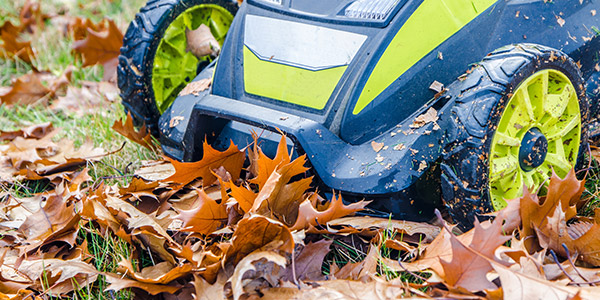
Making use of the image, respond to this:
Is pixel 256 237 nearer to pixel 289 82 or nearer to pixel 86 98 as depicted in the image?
pixel 289 82

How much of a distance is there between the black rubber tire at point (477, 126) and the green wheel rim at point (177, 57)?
1177mm

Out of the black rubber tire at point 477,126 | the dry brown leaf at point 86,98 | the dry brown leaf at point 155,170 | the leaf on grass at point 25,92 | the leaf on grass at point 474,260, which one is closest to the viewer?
the leaf on grass at point 474,260

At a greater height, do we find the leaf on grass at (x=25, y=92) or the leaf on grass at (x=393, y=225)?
the leaf on grass at (x=25, y=92)

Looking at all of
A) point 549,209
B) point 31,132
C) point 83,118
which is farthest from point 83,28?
point 549,209

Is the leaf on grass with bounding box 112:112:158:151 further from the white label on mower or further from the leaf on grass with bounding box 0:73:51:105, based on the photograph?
the leaf on grass with bounding box 0:73:51:105

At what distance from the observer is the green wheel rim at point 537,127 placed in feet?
5.03

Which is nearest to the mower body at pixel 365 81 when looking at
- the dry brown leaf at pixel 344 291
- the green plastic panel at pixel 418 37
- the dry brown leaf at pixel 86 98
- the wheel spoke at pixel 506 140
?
the green plastic panel at pixel 418 37

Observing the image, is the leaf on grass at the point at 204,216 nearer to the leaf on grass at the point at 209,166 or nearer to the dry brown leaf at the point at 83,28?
the leaf on grass at the point at 209,166

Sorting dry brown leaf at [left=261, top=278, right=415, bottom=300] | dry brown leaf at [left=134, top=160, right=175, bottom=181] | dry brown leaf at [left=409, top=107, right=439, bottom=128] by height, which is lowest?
dry brown leaf at [left=261, top=278, right=415, bottom=300]

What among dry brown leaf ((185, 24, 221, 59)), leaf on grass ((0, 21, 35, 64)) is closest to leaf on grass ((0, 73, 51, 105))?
leaf on grass ((0, 21, 35, 64))

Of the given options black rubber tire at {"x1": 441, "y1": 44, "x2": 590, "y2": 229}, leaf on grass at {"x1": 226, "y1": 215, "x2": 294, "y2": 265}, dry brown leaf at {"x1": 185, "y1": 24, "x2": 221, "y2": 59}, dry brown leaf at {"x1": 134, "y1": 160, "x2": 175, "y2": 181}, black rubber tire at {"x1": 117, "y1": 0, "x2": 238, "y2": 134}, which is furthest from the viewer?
dry brown leaf at {"x1": 185, "y1": 24, "x2": 221, "y2": 59}

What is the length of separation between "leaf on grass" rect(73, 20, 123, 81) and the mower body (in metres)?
1.22

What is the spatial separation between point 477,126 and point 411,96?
0.95 ft

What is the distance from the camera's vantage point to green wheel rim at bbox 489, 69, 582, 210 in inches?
60.4
